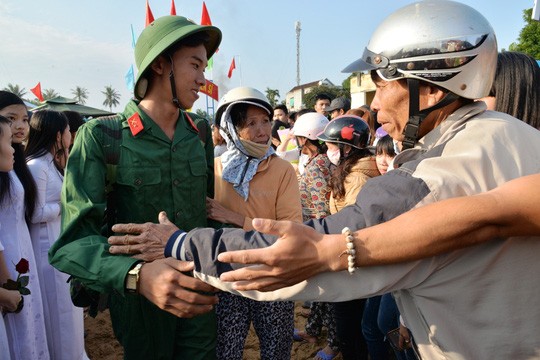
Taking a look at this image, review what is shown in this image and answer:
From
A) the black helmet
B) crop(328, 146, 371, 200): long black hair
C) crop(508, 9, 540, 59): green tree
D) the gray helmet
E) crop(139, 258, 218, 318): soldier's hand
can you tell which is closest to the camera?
the gray helmet

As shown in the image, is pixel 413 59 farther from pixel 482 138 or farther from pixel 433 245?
pixel 433 245

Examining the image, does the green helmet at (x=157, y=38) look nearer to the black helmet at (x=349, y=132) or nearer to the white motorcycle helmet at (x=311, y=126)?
the black helmet at (x=349, y=132)

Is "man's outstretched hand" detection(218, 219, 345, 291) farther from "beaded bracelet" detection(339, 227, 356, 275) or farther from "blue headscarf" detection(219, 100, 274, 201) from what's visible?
"blue headscarf" detection(219, 100, 274, 201)

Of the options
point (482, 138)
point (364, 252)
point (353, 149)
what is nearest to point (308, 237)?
point (364, 252)

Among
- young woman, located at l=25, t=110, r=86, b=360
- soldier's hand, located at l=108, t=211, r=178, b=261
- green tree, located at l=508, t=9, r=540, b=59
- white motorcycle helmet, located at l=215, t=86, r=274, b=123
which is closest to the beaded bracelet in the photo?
soldier's hand, located at l=108, t=211, r=178, b=261

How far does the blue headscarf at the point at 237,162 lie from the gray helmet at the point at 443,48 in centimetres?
153

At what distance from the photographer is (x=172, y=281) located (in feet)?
5.23

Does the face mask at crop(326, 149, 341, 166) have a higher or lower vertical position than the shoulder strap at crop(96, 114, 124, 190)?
lower

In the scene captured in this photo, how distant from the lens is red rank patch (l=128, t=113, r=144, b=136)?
2.09 meters

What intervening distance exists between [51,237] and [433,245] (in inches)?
143

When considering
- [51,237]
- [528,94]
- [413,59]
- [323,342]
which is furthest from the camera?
[323,342]

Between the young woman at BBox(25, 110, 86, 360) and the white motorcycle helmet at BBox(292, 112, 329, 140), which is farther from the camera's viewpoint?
the white motorcycle helmet at BBox(292, 112, 329, 140)

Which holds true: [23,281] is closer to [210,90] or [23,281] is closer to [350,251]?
[350,251]

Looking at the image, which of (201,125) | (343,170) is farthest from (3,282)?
(343,170)
